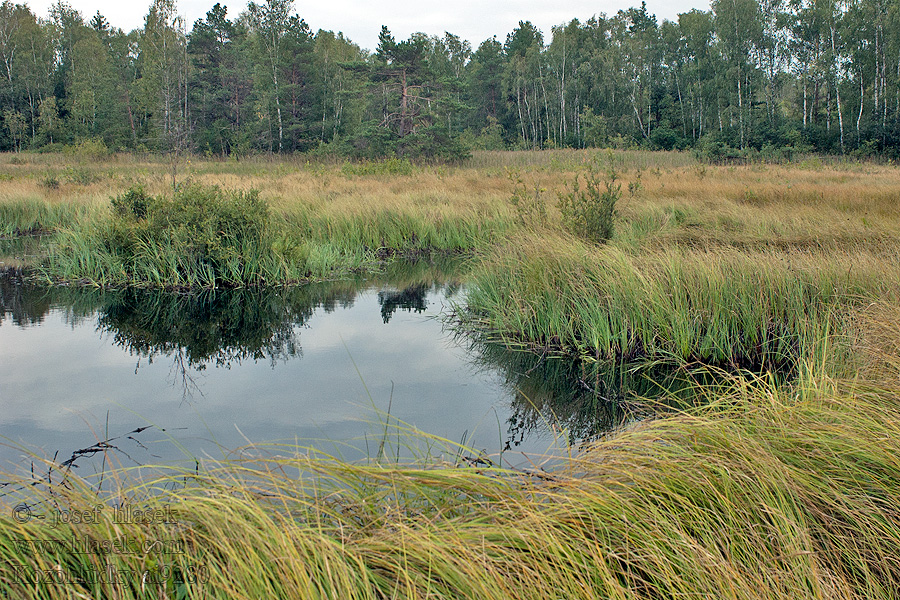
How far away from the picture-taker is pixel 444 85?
30812 millimetres

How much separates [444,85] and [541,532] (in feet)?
99.9

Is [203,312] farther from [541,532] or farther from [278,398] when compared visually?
[541,532]

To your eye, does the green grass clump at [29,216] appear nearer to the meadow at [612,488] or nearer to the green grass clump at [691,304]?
the meadow at [612,488]

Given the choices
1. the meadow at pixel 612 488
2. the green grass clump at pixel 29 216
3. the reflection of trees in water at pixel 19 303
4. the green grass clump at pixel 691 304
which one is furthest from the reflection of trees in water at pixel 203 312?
the green grass clump at pixel 29 216

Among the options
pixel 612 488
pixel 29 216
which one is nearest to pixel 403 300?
pixel 612 488

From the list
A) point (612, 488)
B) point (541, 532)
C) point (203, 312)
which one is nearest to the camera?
point (541, 532)

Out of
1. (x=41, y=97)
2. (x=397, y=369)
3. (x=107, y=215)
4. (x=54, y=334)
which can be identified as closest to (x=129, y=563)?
(x=397, y=369)

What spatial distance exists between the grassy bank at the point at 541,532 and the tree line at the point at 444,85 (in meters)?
26.5

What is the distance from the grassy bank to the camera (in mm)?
1975

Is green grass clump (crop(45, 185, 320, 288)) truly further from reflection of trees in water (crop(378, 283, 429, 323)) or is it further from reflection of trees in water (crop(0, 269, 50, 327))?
reflection of trees in water (crop(378, 283, 429, 323))

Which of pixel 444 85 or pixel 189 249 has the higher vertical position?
pixel 444 85

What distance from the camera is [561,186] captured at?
16266 millimetres

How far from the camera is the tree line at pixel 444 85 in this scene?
3122cm

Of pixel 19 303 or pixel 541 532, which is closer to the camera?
pixel 541 532
